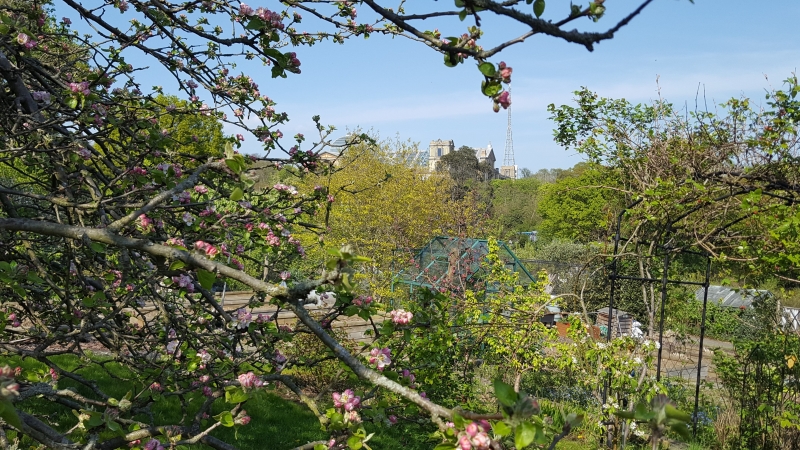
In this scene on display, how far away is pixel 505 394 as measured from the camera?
979 mm

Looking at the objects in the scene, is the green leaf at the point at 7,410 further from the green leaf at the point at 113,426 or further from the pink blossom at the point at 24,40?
the pink blossom at the point at 24,40

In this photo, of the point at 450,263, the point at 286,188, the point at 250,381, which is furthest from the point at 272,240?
the point at 450,263

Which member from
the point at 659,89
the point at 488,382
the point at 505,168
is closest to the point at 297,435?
the point at 488,382

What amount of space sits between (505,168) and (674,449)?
77917 mm

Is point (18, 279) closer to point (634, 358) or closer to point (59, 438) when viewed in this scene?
point (59, 438)

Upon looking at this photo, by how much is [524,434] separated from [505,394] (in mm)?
67

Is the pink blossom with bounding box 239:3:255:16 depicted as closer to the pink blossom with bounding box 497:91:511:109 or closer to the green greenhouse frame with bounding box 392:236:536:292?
the pink blossom with bounding box 497:91:511:109

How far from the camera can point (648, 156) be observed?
599 centimetres

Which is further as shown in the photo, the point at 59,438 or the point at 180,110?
→ the point at 180,110

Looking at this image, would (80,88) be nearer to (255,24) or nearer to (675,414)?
(255,24)

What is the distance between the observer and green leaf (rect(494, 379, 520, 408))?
0.97m

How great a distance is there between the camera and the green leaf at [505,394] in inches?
38.3

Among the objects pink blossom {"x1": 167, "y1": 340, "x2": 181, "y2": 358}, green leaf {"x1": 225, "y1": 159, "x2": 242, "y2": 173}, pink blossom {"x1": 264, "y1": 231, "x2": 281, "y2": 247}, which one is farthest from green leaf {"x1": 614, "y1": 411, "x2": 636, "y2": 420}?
pink blossom {"x1": 264, "y1": 231, "x2": 281, "y2": 247}

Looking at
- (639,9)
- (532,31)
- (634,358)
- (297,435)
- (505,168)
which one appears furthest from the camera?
(505,168)
